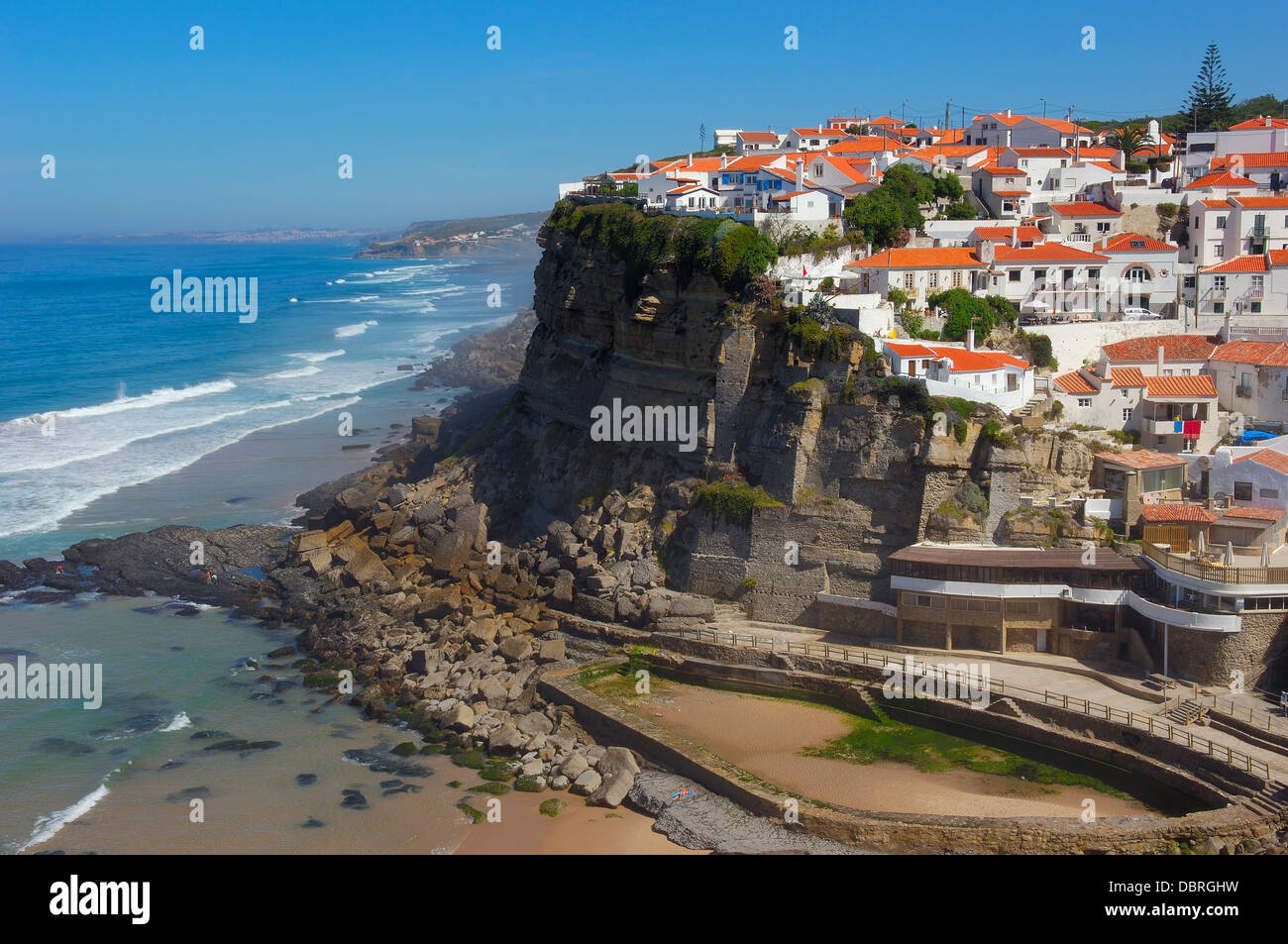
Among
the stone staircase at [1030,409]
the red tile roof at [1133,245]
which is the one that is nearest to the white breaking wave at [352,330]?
the red tile roof at [1133,245]

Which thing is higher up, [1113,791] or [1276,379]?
[1276,379]

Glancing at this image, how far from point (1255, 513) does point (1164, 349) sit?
8.30 metres

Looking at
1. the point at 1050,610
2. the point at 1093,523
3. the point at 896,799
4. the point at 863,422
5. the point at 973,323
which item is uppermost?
the point at 973,323

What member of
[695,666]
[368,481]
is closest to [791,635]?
[695,666]

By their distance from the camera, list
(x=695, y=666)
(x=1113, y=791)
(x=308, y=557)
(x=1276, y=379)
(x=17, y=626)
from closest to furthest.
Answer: (x=1113, y=791) < (x=695, y=666) < (x=1276, y=379) < (x=17, y=626) < (x=308, y=557)

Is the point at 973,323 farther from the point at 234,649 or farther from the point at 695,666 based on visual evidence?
the point at 234,649

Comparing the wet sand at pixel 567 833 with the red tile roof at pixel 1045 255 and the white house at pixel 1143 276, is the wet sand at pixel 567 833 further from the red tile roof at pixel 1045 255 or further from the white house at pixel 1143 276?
the white house at pixel 1143 276

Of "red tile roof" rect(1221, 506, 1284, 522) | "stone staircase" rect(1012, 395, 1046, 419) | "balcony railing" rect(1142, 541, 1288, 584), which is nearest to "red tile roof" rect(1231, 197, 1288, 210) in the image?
"stone staircase" rect(1012, 395, 1046, 419)

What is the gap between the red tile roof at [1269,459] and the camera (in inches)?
1180

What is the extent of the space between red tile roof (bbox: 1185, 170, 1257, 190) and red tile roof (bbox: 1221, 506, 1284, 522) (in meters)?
18.7

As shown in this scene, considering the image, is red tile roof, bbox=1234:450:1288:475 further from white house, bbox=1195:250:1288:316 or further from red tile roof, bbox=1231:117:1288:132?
red tile roof, bbox=1231:117:1288:132

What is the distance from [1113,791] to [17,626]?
30284 mm

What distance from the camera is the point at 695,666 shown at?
31297mm

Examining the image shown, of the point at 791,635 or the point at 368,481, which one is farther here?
the point at 368,481
